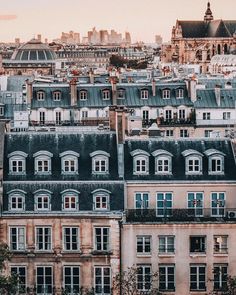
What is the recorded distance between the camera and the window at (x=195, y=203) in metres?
57.2

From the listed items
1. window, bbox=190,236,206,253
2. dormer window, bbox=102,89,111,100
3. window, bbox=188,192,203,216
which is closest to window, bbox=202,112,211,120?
dormer window, bbox=102,89,111,100

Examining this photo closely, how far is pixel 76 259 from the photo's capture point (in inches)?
2205

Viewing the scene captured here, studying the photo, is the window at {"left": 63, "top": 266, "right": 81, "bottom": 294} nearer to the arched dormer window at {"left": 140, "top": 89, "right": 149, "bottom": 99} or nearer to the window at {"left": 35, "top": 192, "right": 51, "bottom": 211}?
the window at {"left": 35, "top": 192, "right": 51, "bottom": 211}

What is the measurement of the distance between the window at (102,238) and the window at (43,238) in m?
2.22

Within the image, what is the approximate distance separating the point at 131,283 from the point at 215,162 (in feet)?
26.9

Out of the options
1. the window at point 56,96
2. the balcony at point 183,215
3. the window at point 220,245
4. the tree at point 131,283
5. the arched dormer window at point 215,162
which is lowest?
the tree at point 131,283

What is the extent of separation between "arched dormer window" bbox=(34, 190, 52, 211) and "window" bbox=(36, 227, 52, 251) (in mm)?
1093

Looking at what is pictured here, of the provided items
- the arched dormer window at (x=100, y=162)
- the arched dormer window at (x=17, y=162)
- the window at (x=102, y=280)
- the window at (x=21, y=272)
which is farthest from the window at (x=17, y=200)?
the window at (x=102, y=280)

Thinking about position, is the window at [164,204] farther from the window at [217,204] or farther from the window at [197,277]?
the window at [197,277]

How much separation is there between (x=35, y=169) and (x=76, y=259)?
5154 mm

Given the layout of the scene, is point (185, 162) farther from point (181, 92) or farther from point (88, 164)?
point (181, 92)

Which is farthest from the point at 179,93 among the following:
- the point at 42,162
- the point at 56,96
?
the point at 42,162

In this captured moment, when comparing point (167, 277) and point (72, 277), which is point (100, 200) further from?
point (167, 277)

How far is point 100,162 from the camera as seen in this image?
58.2m
